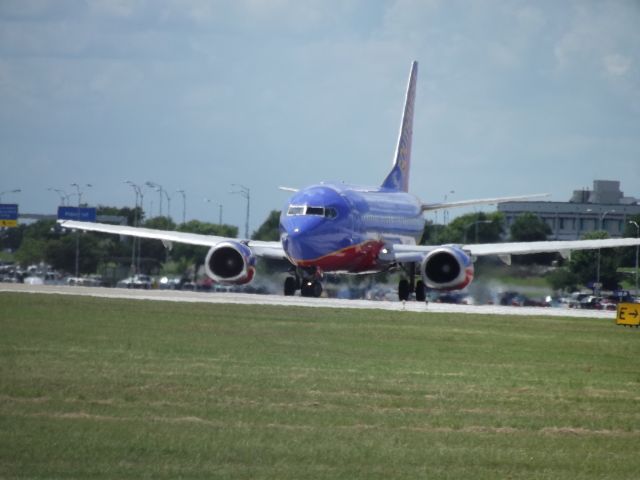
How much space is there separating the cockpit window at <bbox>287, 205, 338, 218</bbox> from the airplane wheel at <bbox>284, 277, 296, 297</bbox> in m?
5.35

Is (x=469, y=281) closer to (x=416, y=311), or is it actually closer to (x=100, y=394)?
(x=416, y=311)

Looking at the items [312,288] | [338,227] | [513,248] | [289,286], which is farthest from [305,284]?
[513,248]

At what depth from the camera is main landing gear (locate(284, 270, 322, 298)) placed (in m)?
72.0

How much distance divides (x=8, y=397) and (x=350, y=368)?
9.15 metres

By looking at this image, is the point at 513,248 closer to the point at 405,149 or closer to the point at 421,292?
the point at 421,292

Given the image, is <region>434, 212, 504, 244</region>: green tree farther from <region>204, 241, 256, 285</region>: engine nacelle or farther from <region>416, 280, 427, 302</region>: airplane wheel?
<region>204, 241, 256, 285</region>: engine nacelle

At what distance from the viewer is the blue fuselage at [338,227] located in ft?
224

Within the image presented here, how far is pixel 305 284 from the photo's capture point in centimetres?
7238

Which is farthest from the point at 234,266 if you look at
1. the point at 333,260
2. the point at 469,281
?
the point at 469,281

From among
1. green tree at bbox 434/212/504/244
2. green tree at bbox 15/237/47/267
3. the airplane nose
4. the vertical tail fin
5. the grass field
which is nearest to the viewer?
the grass field

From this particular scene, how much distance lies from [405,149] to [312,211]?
2145 cm

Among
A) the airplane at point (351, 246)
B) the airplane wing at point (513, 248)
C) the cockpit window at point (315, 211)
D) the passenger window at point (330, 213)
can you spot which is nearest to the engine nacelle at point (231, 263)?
the airplane at point (351, 246)

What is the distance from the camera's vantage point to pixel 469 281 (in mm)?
68500

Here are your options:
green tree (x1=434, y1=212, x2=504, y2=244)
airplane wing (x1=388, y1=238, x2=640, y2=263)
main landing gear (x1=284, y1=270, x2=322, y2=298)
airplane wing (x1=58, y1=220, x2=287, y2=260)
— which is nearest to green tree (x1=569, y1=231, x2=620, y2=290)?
green tree (x1=434, y1=212, x2=504, y2=244)
